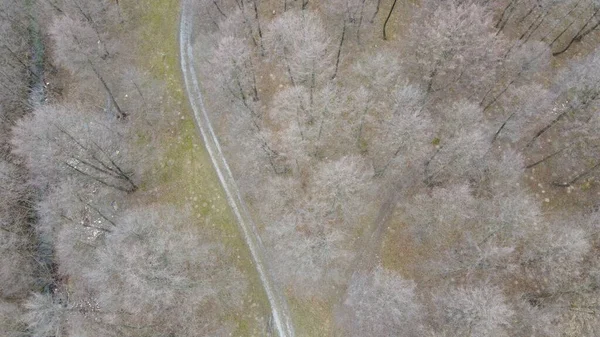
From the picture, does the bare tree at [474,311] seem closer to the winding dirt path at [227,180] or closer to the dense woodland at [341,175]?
the dense woodland at [341,175]

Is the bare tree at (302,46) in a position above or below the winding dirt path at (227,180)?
above

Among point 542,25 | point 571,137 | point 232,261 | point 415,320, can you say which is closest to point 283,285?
point 232,261

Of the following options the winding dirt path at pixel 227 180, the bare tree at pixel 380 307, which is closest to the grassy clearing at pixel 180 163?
the winding dirt path at pixel 227 180

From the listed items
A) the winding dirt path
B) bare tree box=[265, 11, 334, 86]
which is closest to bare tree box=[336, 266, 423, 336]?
the winding dirt path

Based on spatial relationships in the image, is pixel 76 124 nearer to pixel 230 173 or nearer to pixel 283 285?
pixel 230 173

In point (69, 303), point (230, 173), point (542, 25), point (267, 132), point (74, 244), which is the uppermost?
point (542, 25)

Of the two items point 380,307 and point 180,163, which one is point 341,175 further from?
point 180,163

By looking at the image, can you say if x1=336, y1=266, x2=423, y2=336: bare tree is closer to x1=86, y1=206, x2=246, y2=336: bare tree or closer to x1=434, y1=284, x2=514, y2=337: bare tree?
x1=434, y1=284, x2=514, y2=337: bare tree
